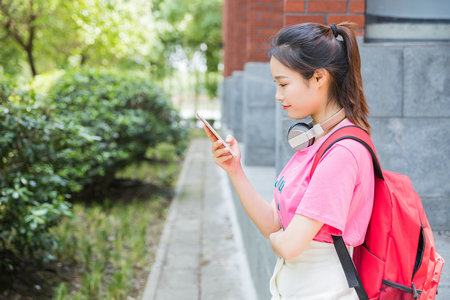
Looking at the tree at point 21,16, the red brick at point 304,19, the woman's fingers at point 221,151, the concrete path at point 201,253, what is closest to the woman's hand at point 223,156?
the woman's fingers at point 221,151

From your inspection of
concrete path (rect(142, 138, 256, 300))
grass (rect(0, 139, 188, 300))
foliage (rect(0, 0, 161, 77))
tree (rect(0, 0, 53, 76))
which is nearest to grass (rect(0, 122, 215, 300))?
grass (rect(0, 139, 188, 300))

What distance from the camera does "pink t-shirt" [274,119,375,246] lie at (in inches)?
61.4

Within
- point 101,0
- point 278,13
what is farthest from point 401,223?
point 101,0

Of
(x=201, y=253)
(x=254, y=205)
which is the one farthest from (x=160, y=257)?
(x=254, y=205)

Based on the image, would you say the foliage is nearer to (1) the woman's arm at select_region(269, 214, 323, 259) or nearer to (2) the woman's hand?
(2) the woman's hand

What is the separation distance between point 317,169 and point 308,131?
0.74 ft

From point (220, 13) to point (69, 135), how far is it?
62.4 ft

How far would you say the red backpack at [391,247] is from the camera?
5.26 feet

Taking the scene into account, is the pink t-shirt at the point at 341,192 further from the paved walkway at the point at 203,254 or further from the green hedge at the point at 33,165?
the green hedge at the point at 33,165

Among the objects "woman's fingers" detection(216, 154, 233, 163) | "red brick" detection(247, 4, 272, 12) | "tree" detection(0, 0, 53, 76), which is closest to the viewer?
"woman's fingers" detection(216, 154, 233, 163)

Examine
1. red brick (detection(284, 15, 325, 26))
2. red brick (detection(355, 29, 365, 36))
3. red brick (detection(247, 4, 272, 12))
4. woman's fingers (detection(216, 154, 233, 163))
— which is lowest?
woman's fingers (detection(216, 154, 233, 163))

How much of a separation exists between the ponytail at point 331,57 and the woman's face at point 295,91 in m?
0.02

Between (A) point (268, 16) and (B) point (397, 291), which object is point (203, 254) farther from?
(B) point (397, 291)

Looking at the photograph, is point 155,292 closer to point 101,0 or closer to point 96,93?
point 96,93
